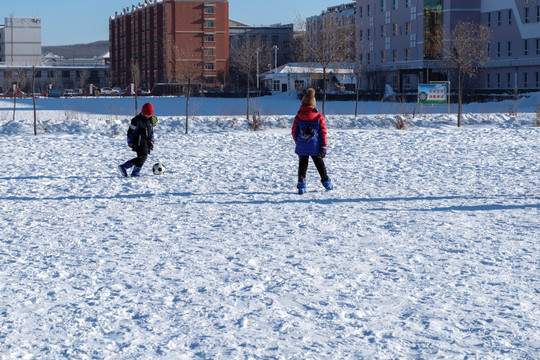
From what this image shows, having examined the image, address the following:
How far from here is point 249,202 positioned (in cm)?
985

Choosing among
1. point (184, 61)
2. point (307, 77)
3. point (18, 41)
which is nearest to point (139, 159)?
point (307, 77)

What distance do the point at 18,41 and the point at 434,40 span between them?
309ft

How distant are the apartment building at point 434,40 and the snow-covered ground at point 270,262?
136ft

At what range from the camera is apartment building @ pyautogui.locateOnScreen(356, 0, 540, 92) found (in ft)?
180

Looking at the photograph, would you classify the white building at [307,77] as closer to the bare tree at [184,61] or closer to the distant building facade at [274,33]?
the bare tree at [184,61]

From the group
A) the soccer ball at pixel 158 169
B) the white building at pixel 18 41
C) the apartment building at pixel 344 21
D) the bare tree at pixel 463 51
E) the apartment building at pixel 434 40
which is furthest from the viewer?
the white building at pixel 18 41

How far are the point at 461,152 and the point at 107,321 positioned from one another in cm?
1250

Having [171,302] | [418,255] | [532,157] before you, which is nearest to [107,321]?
[171,302]

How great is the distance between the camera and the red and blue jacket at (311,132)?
1040 cm

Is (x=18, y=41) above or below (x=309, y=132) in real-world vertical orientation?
above

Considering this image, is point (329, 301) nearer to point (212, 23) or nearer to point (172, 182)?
point (172, 182)

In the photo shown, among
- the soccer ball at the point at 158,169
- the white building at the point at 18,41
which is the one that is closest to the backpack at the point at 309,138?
the soccer ball at the point at 158,169

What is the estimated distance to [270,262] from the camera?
21.1 feet

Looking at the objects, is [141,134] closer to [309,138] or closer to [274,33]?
[309,138]
